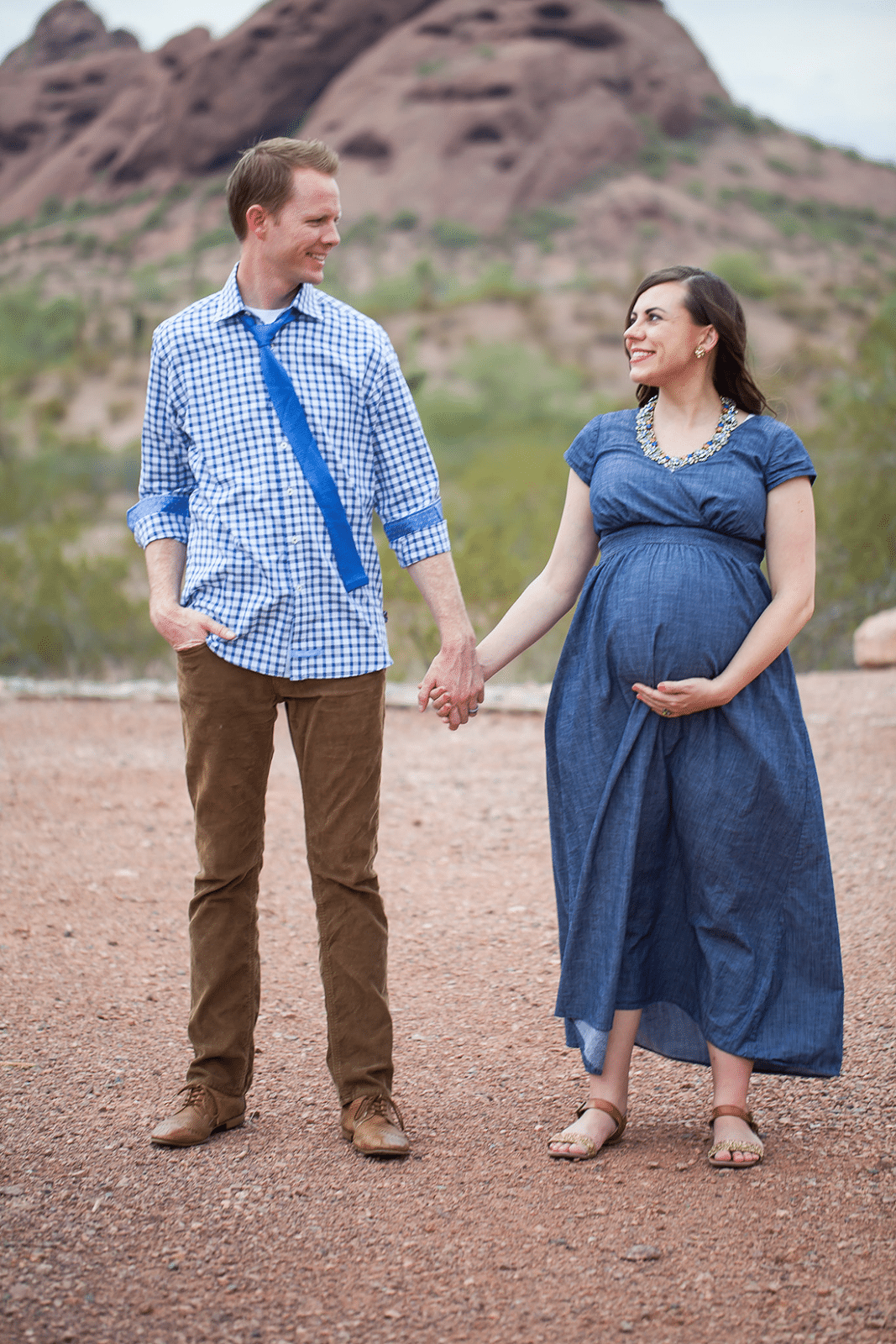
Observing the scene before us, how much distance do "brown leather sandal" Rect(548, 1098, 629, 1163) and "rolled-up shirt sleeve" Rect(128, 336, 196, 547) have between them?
1.51 m

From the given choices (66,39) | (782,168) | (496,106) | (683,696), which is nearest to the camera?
(683,696)

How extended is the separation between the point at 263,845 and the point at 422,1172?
758 millimetres

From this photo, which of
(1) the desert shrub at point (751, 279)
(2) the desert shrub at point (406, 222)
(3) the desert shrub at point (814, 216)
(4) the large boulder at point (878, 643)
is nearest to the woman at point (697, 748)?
(4) the large boulder at point (878, 643)

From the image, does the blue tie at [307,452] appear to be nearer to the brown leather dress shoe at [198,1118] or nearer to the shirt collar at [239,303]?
the shirt collar at [239,303]

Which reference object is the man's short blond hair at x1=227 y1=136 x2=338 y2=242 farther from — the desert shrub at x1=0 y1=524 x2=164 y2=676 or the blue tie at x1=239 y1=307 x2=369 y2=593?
the desert shrub at x1=0 y1=524 x2=164 y2=676

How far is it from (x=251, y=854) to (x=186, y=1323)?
3.09ft

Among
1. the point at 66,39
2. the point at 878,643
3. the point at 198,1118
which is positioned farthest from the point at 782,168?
the point at 198,1118

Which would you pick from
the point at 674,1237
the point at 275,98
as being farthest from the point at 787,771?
the point at 275,98

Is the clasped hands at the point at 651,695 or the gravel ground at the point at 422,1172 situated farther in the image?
the clasped hands at the point at 651,695

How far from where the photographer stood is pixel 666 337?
8.28 feet

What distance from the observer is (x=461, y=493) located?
17.9m

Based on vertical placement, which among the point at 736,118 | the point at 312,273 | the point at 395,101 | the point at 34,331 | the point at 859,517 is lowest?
the point at 859,517

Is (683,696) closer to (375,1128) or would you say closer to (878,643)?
(375,1128)

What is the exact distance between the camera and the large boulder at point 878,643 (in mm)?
9672
